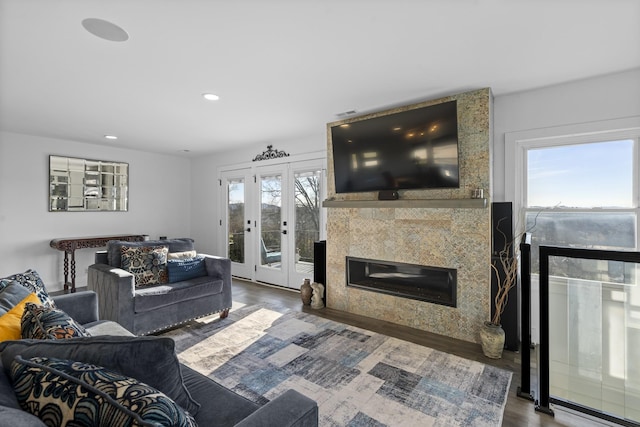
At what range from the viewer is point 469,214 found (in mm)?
2852

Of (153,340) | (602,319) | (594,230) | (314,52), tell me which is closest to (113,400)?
(153,340)

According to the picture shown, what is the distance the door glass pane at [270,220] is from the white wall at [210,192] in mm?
392

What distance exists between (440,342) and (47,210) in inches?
221

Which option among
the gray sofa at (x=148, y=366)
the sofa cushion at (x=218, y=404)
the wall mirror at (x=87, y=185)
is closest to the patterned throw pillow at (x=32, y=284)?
the gray sofa at (x=148, y=366)

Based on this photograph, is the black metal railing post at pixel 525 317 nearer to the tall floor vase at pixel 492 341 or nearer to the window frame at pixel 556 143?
the tall floor vase at pixel 492 341

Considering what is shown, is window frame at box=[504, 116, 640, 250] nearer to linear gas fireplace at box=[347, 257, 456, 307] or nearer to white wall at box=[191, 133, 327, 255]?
linear gas fireplace at box=[347, 257, 456, 307]

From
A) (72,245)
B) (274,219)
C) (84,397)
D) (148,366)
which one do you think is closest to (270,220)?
(274,219)

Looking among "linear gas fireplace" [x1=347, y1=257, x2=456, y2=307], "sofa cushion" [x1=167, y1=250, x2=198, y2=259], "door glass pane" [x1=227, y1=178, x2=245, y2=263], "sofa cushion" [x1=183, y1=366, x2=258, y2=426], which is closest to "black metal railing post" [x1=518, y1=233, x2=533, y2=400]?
"linear gas fireplace" [x1=347, y1=257, x2=456, y2=307]

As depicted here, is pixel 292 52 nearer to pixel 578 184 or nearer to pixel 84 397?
pixel 84 397

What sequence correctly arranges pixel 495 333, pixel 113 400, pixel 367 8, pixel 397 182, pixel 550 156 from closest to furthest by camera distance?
pixel 113 400, pixel 367 8, pixel 495 333, pixel 550 156, pixel 397 182

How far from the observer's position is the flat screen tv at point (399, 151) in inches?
112

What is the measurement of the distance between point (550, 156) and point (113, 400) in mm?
3538

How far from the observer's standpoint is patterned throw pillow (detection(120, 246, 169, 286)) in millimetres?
3078

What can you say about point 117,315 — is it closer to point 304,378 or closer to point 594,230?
point 304,378
